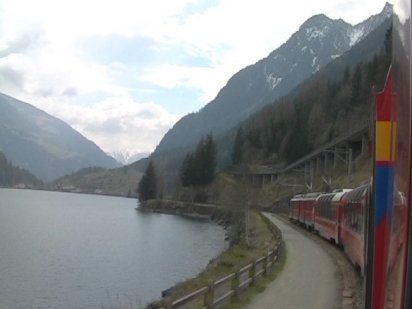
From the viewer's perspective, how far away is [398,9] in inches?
112

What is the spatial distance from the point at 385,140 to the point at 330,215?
95.6 ft

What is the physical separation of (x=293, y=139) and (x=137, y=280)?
99635 millimetres

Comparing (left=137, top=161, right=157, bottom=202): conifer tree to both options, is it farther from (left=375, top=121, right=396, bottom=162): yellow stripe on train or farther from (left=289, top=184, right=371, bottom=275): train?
(left=375, top=121, right=396, bottom=162): yellow stripe on train

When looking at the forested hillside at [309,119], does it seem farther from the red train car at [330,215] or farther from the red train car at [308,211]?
the red train car at [330,215]

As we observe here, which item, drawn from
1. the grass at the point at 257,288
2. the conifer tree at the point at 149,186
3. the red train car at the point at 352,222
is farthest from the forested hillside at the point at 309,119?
the grass at the point at 257,288

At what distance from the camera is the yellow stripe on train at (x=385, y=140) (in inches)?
126

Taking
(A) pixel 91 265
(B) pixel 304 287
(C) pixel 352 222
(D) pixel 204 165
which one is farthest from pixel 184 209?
(B) pixel 304 287

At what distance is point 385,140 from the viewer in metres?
3.50

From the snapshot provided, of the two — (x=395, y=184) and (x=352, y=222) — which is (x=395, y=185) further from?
(x=352, y=222)

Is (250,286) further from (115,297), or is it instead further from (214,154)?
(214,154)

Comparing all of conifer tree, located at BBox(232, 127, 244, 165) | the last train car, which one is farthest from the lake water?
conifer tree, located at BBox(232, 127, 244, 165)

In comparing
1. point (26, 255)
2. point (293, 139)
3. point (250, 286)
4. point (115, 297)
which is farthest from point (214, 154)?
point (250, 286)

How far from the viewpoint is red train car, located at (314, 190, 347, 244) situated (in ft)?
91.7

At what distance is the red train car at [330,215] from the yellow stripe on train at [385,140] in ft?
74.7
